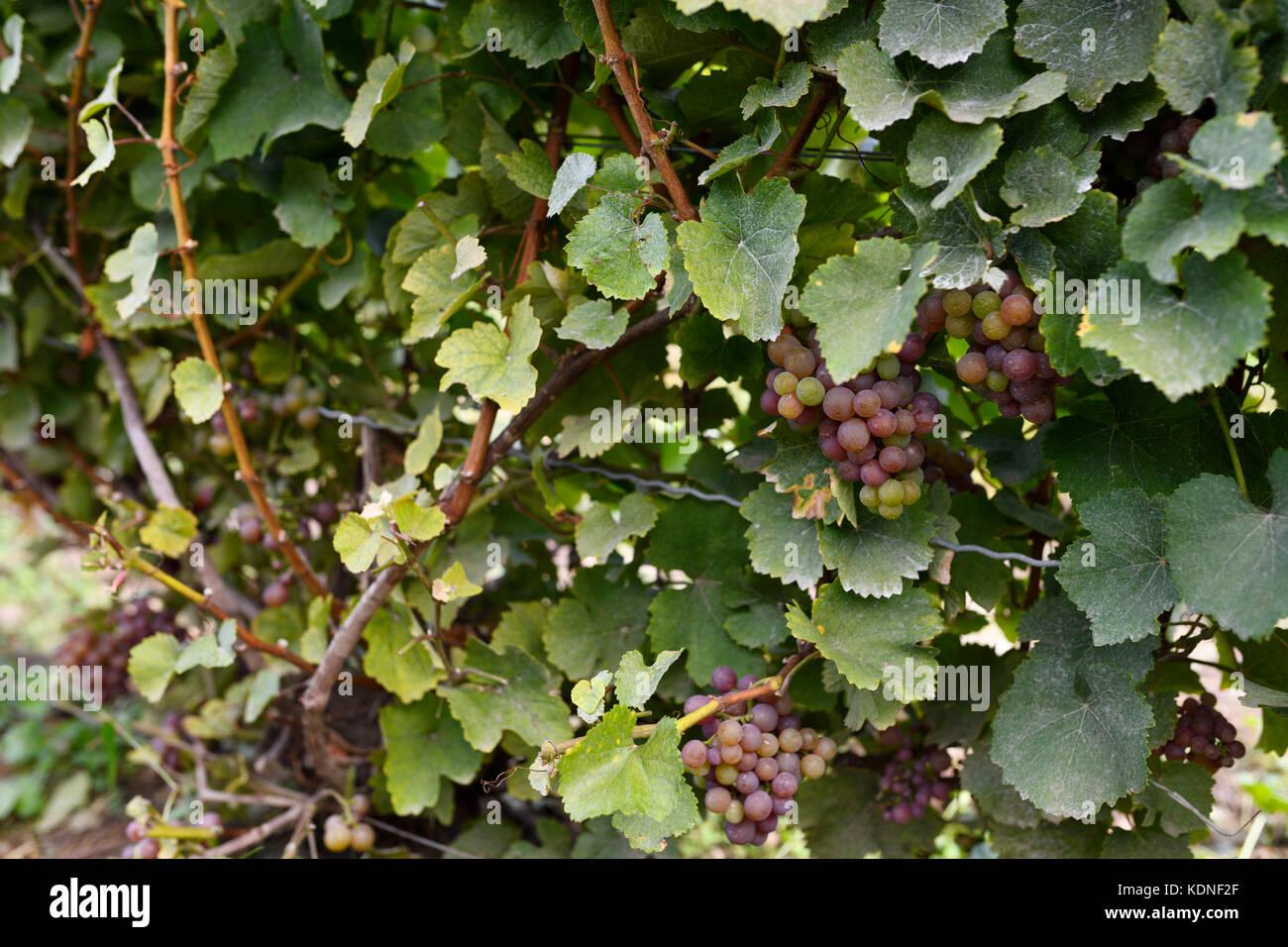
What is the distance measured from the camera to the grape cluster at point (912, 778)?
129 centimetres

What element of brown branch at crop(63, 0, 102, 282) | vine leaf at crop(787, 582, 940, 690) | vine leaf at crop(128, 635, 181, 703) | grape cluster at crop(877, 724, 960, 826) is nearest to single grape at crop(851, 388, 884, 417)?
vine leaf at crop(787, 582, 940, 690)

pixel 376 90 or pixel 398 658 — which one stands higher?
pixel 376 90

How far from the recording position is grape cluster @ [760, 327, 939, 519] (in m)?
0.86

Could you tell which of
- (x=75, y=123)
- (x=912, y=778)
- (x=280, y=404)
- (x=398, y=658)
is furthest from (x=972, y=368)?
(x=75, y=123)

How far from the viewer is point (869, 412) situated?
849mm

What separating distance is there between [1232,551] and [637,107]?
704 mm

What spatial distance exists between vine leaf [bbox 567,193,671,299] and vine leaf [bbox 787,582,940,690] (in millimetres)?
394

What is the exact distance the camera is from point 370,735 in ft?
5.50

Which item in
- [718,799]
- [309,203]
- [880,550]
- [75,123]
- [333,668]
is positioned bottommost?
[718,799]

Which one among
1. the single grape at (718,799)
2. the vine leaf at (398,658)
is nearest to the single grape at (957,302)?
the single grape at (718,799)

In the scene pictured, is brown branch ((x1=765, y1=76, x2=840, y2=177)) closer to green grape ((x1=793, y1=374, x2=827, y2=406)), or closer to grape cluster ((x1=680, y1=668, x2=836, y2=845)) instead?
green grape ((x1=793, y1=374, x2=827, y2=406))

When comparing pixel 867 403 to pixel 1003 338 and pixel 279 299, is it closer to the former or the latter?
pixel 1003 338
